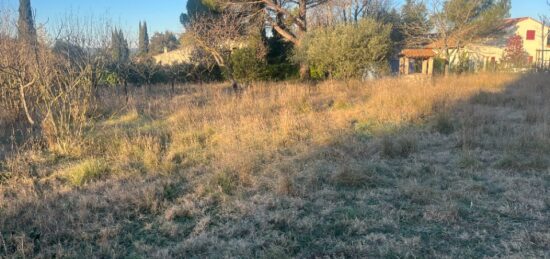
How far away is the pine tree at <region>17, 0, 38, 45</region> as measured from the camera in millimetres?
7074

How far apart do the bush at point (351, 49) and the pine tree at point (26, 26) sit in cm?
968

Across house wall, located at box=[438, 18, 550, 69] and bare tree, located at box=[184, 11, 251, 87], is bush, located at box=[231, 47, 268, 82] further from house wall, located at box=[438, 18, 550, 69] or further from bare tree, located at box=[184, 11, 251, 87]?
house wall, located at box=[438, 18, 550, 69]

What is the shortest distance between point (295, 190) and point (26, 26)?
6.41m

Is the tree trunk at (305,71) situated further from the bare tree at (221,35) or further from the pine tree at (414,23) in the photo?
the pine tree at (414,23)

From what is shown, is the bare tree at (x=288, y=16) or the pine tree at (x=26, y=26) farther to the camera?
the bare tree at (x=288, y=16)

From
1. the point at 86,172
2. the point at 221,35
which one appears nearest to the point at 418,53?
the point at 221,35

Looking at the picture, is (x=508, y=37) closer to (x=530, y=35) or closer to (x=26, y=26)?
(x=530, y=35)

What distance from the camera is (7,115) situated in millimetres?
7898

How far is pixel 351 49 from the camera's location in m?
13.8

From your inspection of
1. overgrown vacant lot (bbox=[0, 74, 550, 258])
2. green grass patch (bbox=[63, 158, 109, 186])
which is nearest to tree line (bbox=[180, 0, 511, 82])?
overgrown vacant lot (bbox=[0, 74, 550, 258])

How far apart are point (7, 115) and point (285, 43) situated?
1413 centimetres

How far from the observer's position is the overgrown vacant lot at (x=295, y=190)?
2922 mm

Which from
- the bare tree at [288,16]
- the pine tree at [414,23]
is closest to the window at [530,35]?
the pine tree at [414,23]

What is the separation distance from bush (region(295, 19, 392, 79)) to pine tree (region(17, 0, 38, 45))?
9.68 metres
